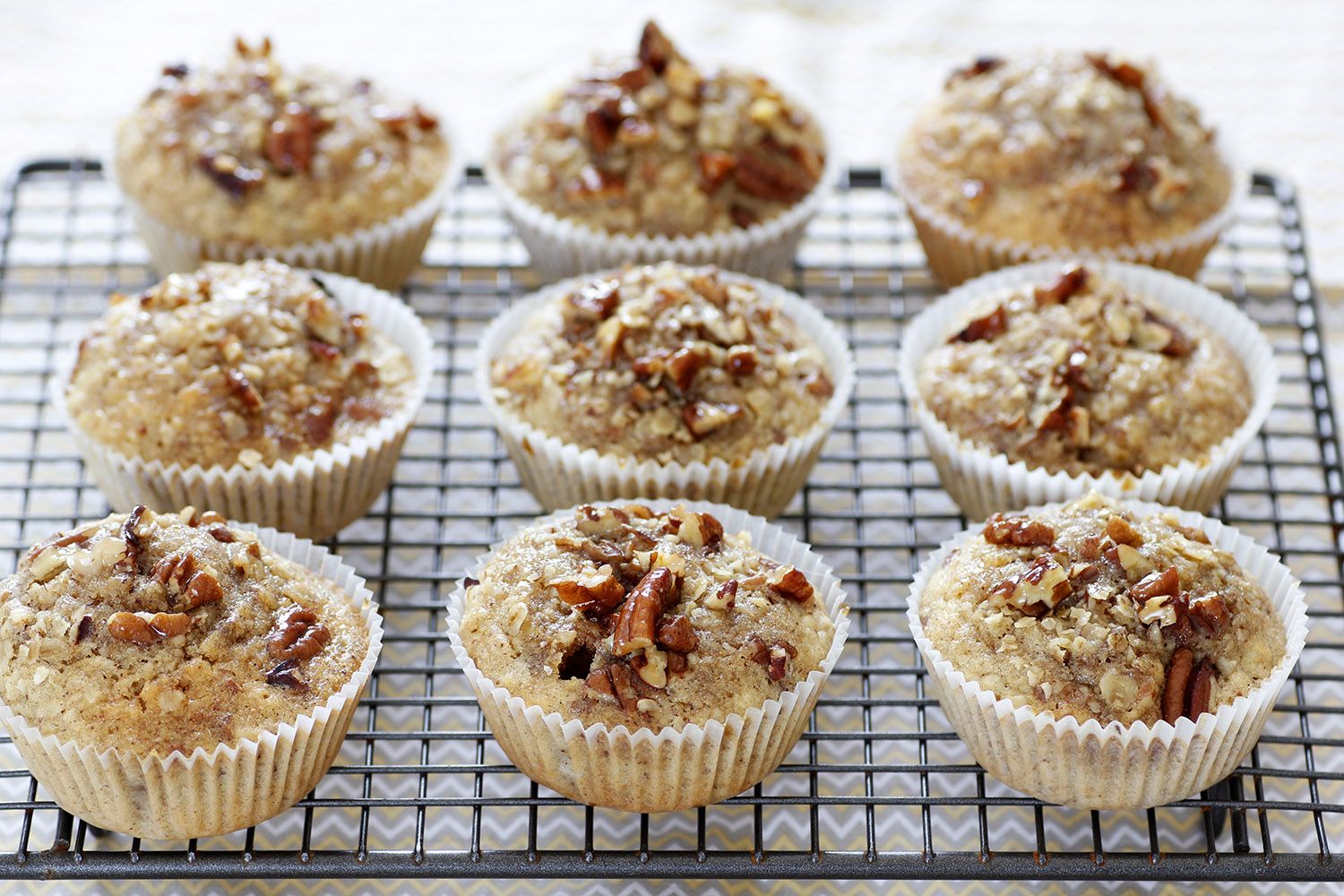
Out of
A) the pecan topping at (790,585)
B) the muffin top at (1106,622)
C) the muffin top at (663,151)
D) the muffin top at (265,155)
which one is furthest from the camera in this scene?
the muffin top at (663,151)

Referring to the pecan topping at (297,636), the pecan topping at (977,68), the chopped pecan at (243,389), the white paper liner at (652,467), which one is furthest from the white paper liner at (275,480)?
the pecan topping at (977,68)

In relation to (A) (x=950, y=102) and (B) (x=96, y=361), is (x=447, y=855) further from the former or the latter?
(A) (x=950, y=102)

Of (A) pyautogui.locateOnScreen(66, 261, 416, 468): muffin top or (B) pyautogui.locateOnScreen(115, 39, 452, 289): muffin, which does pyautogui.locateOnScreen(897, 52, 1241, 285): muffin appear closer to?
(B) pyautogui.locateOnScreen(115, 39, 452, 289): muffin

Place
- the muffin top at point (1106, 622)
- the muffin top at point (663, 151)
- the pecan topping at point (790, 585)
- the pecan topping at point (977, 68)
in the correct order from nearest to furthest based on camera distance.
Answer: the muffin top at point (1106, 622)
the pecan topping at point (790, 585)
the muffin top at point (663, 151)
the pecan topping at point (977, 68)

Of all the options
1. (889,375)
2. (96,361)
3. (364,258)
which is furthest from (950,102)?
(96,361)

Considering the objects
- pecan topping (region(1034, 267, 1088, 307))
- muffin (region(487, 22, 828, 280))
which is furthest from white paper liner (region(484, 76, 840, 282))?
pecan topping (region(1034, 267, 1088, 307))

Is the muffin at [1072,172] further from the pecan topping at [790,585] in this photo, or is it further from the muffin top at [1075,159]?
the pecan topping at [790,585]

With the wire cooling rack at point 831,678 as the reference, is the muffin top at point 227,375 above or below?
above

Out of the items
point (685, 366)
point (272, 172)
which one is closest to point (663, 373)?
point (685, 366)
